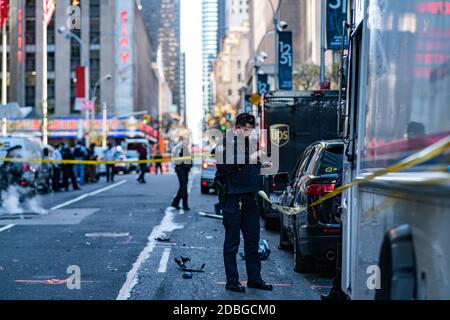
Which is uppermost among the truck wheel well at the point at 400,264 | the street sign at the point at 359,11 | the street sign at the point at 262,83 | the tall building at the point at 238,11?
the tall building at the point at 238,11

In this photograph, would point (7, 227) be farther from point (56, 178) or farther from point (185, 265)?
point (56, 178)

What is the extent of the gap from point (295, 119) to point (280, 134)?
0.49 metres

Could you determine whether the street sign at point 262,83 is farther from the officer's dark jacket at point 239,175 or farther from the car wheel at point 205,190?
the officer's dark jacket at point 239,175

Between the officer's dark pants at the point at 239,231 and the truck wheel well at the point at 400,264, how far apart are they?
3.66 metres

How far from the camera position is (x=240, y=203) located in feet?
26.1

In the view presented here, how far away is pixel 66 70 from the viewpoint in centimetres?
8638

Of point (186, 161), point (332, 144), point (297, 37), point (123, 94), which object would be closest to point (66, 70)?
point (123, 94)

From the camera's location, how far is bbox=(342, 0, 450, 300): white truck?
3.45 m

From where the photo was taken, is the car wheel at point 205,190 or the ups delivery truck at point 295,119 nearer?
the ups delivery truck at point 295,119

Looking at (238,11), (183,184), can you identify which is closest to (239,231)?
(183,184)

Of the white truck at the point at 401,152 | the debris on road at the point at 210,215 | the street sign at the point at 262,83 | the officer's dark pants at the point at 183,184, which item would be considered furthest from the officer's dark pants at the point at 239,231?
the street sign at the point at 262,83

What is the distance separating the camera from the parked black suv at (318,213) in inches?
341

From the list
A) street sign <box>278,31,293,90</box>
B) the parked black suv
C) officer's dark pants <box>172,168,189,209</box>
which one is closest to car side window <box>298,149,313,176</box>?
the parked black suv

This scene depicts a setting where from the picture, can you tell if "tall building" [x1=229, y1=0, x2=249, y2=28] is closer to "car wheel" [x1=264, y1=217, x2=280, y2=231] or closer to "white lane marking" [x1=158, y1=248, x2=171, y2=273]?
"car wheel" [x1=264, y1=217, x2=280, y2=231]
